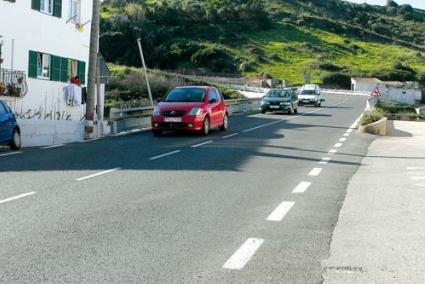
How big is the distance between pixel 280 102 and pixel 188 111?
17.5 metres

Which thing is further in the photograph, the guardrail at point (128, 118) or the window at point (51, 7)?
the window at point (51, 7)

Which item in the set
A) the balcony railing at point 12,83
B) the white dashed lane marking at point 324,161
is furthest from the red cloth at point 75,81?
the white dashed lane marking at point 324,161

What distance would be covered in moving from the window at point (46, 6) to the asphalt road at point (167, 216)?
15710mm

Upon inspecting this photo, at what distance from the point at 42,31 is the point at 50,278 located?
25.3 metres

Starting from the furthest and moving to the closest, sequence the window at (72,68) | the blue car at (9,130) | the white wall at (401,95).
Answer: the white wall at (401,95) < the window at (72,68) < the blue car at (9,130)

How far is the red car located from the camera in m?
20.9

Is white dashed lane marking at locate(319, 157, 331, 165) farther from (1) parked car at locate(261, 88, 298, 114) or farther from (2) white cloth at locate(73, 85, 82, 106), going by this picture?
(1) parked car at locate(261, 88, 298, 114)

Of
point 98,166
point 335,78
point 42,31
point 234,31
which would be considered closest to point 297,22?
point 234,31

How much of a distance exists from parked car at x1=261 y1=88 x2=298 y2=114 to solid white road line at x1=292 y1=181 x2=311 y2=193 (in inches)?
1064

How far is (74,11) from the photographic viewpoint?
32594mm

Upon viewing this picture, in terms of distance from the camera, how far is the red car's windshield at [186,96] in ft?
72.6

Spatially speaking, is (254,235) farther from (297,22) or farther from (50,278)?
(297,22)

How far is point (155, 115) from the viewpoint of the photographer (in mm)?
21203

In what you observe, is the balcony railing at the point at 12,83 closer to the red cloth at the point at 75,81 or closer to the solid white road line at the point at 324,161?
the red cloth at the point at 75,81
